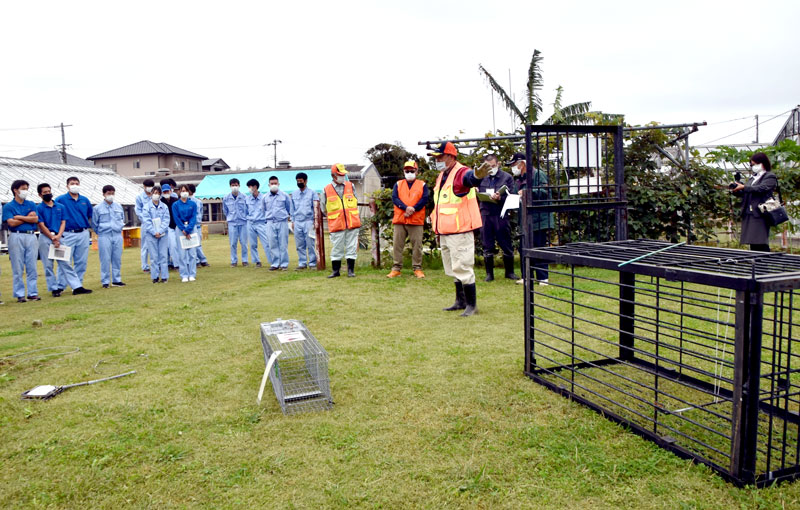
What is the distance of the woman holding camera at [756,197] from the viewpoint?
7.94 m

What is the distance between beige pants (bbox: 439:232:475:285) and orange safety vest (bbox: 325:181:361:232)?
13.2ft

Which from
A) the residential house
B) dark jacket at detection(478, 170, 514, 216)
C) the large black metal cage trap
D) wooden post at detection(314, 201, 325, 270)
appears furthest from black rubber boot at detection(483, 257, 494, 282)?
the residential house

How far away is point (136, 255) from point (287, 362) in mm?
15645

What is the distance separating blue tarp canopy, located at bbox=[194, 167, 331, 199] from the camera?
30094mm

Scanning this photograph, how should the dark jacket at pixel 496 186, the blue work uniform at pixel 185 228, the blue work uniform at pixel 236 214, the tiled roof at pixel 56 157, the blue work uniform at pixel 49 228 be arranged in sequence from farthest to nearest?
the tiled roof at pixel 56 157
the blue work uniform at pixel 236 214
the blue work uniform at pixel 185 228
the blue work uniform at pixel 49 228
the dark jacket at pixel 496 186

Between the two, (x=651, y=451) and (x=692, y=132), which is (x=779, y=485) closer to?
(x=651, y=451)

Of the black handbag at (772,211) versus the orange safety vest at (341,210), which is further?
the orange safety vest at (341,210)

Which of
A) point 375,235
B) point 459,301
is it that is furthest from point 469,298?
point 375,235

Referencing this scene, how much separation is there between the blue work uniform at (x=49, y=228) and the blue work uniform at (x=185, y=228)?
2041 millimetres

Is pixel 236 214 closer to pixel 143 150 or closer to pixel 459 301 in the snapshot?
pixel 459 301

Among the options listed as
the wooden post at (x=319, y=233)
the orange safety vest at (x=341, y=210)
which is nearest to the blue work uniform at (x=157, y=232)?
the wooden post at (x=319, y=233)

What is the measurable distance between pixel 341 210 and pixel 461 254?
439cm

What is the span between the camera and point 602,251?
388 cm

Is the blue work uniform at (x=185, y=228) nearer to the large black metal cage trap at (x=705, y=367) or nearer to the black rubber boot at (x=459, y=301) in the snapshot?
the black rubber boot at (x=459, y=301)
